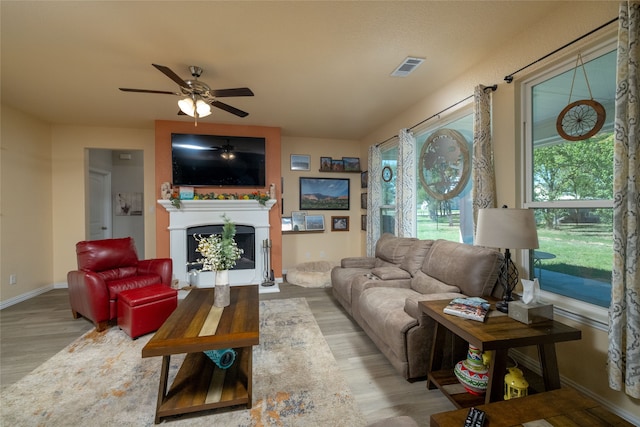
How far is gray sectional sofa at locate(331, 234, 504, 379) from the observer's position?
6.64 ft

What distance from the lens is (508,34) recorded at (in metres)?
2.30

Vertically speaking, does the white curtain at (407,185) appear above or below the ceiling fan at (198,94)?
below

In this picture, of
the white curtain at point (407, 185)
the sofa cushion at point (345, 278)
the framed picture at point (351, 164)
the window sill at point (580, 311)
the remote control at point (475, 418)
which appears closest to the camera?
the remote control at point (475, 418)

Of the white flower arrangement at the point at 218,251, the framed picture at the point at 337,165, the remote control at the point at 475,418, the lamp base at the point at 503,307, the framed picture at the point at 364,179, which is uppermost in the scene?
the framed picture at the point at 337,165

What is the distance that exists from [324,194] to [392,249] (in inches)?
93.4

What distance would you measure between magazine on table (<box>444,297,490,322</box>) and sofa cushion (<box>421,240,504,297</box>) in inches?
15.1

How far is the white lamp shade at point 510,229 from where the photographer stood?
171cm

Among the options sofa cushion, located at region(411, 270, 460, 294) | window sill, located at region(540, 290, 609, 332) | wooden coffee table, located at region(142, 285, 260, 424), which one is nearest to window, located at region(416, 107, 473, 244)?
sofa cushion, located at region(411, 270, 460, 294)

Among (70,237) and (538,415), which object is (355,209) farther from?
(70,237)

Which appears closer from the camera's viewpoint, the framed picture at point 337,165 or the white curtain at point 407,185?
the white curtain at point 407,185

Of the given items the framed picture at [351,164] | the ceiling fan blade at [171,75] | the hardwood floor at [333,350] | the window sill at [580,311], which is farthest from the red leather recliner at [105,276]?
the window sill at [580,311]

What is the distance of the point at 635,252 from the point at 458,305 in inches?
36.9

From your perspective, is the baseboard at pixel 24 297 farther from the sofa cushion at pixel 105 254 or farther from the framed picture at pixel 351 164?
the framed picture at pixel 351 164

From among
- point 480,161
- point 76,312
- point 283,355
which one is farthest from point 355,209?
point 76,312
